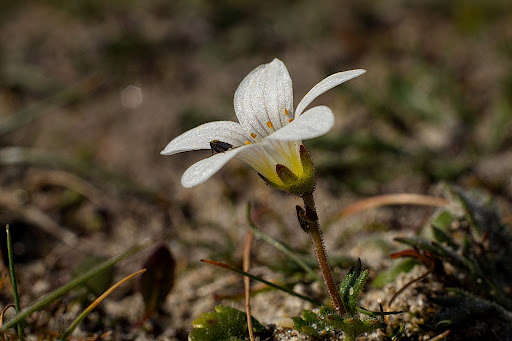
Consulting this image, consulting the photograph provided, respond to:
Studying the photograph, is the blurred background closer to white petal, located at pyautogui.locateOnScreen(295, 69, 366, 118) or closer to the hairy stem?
the hairy stem

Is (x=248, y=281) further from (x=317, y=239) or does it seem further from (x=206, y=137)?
(x=206, y=137)

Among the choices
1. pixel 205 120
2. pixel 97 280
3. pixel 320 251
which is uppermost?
pixel 205 120

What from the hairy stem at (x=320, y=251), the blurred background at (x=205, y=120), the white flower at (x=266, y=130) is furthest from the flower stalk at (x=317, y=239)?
the blurred background at (x=205, y=120)

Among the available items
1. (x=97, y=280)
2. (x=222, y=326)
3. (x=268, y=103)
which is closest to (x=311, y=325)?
(x=222, y=326)

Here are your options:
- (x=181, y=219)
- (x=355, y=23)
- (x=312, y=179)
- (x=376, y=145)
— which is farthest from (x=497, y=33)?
(x=312, y=179)

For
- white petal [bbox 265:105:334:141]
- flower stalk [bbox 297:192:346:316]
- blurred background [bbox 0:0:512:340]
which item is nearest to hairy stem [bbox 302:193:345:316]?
flower stalk [bbox 297:192:346:316]

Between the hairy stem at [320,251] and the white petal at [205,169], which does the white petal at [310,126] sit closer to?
the white petal at [205,169]
